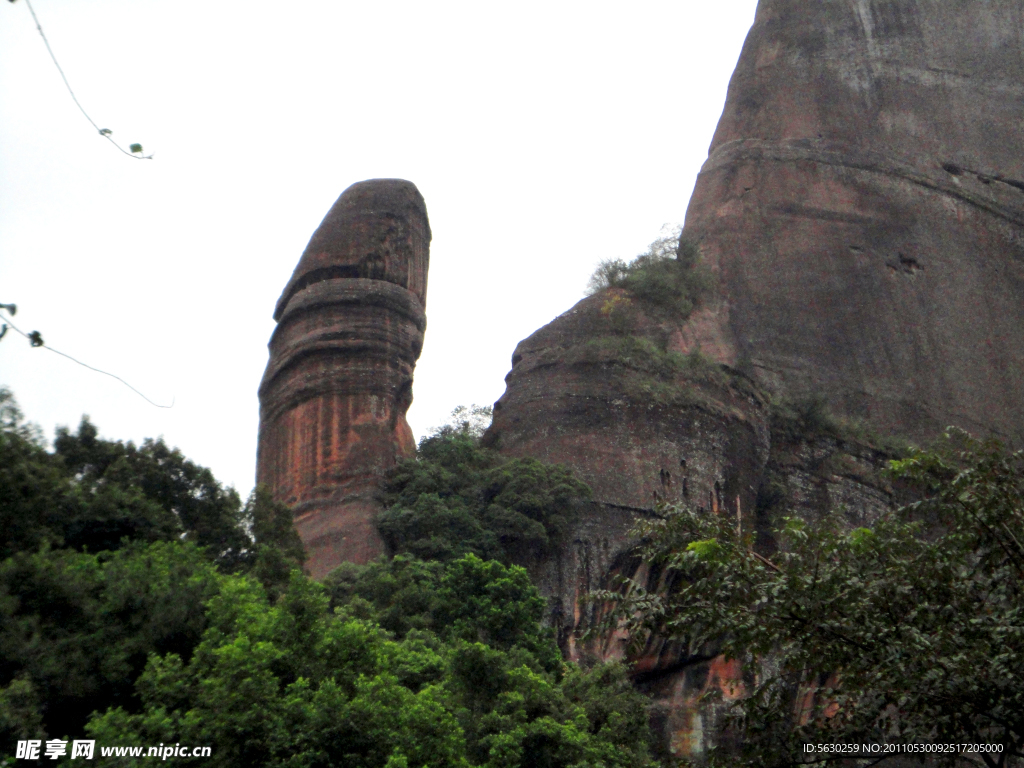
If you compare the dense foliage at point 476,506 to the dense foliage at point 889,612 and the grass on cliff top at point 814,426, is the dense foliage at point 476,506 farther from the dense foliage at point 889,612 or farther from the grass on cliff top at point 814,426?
the dense foliage at point 889,612

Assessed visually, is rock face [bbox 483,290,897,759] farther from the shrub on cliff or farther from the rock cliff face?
the shrub on cliff

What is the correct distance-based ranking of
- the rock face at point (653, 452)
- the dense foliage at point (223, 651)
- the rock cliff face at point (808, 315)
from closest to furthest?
the dense foliage at point (223, 651), the rock face at point (653, 452), the rock cliff face at point (808, 315)

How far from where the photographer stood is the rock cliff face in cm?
2934

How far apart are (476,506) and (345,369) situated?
4.10 meters

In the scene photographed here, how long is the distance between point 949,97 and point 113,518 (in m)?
33.6

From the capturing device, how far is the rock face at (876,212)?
37875 millimetres

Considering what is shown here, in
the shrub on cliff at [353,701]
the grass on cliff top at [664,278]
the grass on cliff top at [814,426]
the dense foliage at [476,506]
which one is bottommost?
the shrub on cliff at [353,701]

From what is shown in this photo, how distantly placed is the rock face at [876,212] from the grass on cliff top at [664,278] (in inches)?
41.6

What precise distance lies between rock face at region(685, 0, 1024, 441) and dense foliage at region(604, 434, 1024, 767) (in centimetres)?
2308

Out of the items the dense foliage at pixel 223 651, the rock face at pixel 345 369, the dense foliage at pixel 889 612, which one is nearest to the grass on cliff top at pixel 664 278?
the rock face at pixel 345 369

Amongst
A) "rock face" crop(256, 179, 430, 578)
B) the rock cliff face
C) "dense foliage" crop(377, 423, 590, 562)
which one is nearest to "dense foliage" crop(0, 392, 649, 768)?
"dense foliage" crop(377, 423, 590, 562)

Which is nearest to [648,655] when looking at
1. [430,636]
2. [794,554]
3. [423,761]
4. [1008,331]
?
[430,636]

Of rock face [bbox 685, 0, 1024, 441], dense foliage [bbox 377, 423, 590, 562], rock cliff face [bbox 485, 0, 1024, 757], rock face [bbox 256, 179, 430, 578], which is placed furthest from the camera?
rock face [bbox 685, 0, 1024, 441]

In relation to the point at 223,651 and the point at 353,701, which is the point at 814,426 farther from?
the point at 223,651
